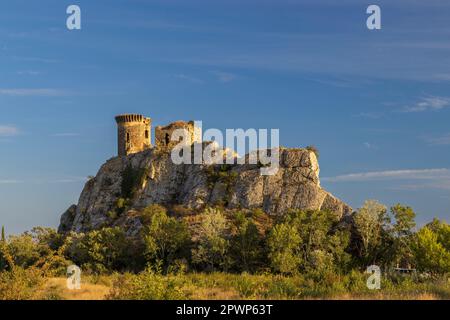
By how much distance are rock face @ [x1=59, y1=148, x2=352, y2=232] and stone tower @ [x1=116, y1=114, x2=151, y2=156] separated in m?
2.35

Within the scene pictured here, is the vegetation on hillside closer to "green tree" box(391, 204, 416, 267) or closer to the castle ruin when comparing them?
"green tree" box(391, 204, 416, 267)

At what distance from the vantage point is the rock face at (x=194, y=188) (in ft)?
217

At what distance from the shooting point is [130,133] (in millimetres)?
86312

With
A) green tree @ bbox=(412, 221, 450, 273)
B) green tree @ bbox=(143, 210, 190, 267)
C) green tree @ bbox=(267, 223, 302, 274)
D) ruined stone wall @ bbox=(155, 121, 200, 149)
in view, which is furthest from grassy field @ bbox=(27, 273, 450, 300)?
ruined stone wall @ bbox=(155, 121, 200, 149)

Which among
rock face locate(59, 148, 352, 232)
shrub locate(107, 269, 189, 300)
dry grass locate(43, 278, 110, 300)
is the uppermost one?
rock face locate(59, 148, 352, 232)

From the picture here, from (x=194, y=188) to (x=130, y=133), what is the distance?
19.2 metres

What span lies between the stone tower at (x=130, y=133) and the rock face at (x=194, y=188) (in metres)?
2.35

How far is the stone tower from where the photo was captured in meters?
86.0

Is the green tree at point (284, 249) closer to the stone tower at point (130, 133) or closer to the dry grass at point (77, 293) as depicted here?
the dry grass at point (77, 293)

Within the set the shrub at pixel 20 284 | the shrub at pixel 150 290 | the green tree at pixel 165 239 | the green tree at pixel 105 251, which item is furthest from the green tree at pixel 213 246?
the shrub at pixel 20 284

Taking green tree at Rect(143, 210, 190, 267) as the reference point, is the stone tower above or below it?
above

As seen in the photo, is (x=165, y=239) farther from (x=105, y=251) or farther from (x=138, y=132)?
(x=138, y=132)

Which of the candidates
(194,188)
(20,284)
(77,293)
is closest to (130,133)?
(194,188)
